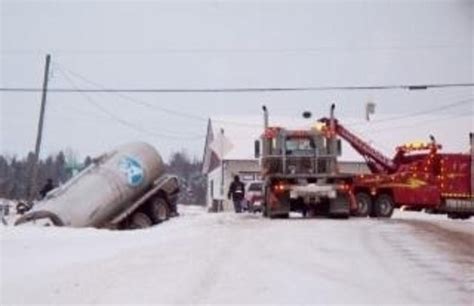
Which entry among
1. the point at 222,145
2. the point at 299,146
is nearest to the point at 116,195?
A: the point at 299,146

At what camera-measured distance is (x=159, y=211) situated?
28016 mm

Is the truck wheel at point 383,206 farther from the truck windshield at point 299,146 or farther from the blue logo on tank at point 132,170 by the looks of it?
the blue logo on tank at point 132,170

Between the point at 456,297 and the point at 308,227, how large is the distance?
8658mm

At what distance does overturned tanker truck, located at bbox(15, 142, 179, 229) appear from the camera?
24.1 meters

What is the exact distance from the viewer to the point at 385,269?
1170cm

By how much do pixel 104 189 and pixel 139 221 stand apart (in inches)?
86.5

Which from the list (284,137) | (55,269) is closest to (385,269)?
(55,269)

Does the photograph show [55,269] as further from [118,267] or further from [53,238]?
[53,238]

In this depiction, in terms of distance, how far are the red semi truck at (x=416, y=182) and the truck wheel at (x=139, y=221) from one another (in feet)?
21.6

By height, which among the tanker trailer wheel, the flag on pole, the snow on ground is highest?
the flag on pole

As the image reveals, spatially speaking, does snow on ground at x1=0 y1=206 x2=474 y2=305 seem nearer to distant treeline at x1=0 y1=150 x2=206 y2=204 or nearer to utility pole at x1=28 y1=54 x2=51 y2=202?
utility pole at x1=28 y1=54 x2=51 y2=202

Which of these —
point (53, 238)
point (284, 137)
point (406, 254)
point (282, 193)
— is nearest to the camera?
point (406, 254)

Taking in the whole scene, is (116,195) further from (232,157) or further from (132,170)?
(232,157)

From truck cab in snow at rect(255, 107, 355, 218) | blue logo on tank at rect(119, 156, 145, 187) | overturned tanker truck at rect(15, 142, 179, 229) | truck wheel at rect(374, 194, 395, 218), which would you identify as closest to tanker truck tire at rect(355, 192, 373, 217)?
truck wheel at rect(374, 194, 395, 218)
